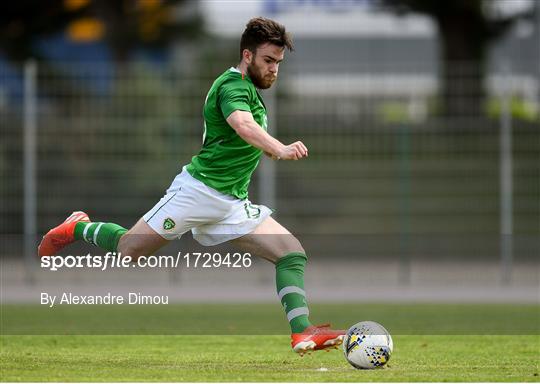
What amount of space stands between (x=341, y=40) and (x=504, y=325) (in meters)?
14.8

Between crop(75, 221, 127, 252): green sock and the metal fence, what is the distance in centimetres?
950

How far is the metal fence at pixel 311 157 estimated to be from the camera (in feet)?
62.6

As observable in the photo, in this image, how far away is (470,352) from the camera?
9992mm

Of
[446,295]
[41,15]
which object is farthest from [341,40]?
[446,295]

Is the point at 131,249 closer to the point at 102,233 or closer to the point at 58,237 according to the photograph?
the point at 102,233

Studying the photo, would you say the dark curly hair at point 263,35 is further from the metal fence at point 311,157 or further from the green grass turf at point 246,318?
the metal fence at point 311,157

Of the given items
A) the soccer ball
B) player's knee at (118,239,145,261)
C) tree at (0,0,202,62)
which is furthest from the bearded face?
tree at (0,0,202,62)

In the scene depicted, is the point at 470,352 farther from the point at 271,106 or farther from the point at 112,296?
the point at 271,106

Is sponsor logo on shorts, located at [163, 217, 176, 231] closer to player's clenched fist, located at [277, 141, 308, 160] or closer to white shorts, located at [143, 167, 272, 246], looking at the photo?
white shorts, located at [143, 167, 272, 246]

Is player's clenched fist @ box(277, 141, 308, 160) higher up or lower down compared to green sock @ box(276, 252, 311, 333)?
Result: higher up

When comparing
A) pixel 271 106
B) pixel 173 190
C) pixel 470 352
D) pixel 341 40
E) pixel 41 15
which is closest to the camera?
pixel 173 190

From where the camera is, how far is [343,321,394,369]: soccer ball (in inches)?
326

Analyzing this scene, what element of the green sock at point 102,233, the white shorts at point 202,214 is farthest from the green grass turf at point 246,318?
the white shorts at point 202,214

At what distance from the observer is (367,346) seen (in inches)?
326
